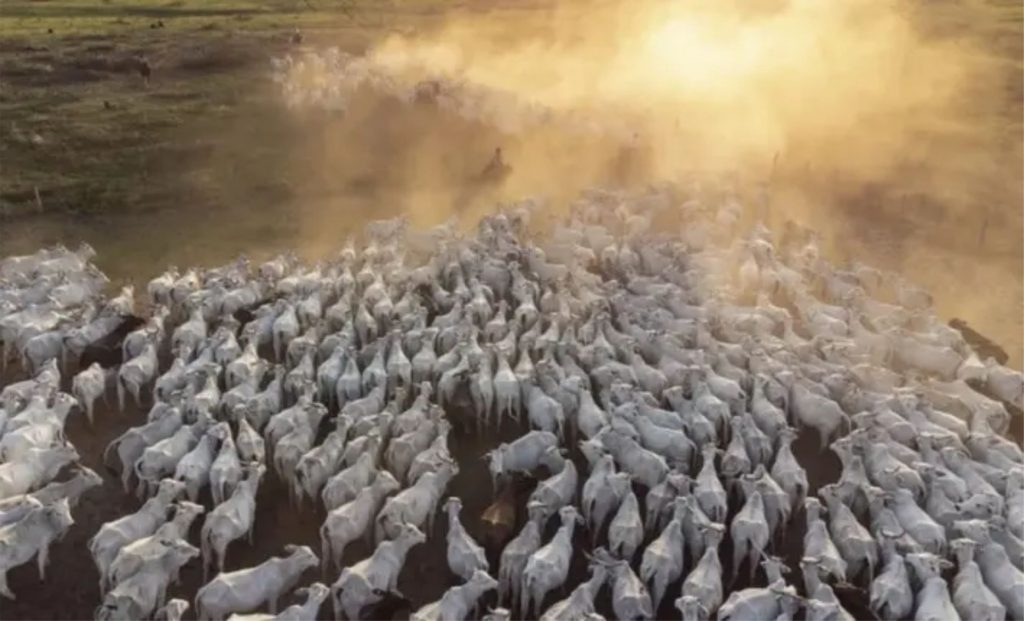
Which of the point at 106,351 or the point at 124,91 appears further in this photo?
the point at 124,91

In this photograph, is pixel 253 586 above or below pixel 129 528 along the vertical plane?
below

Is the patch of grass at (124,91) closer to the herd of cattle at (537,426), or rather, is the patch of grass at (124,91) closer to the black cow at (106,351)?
the herd of cattle at (537,426)

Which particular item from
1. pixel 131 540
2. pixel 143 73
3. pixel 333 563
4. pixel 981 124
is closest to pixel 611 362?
pixel 333 563

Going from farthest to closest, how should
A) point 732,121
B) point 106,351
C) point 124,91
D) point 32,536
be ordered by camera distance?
point 124,91
point 732,121
point 106,351
point 32,536

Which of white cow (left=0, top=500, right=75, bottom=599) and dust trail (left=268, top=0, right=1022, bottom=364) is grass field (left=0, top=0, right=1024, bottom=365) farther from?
white cow (left=0, top=500, right=75, bottom=599)

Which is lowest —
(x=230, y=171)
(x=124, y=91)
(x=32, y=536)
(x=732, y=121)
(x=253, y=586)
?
(x=253, y=586)

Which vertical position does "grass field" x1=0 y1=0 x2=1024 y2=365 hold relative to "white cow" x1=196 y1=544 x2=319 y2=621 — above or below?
above

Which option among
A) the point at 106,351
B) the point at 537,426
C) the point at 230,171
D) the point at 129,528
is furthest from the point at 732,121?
the point at 129,528

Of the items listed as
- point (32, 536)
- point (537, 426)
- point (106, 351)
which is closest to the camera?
point (32, 536)

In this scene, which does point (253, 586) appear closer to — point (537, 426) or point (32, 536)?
point (32, 536)

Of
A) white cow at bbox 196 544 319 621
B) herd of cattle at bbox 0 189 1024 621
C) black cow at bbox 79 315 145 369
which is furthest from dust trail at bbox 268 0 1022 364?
white cow at bbox 196 544 319 621
